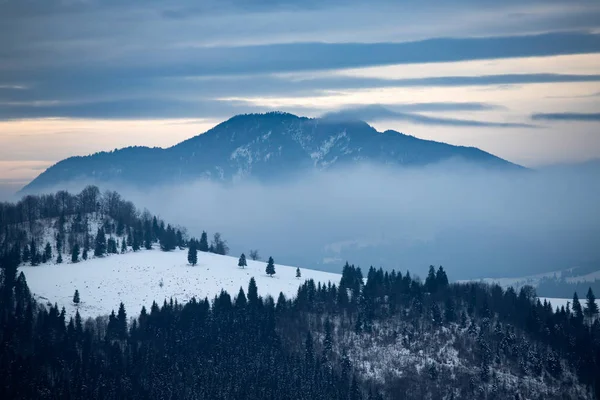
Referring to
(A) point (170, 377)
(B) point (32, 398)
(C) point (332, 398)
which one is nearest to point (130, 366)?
(A) point (170, 377)

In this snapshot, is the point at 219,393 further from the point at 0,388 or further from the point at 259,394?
the point at 0,388

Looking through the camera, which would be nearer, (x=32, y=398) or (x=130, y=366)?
(x=32, y=398)

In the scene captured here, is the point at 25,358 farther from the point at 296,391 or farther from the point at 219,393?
the point at 296,391

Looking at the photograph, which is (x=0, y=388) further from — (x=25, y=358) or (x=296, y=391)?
(x=296, y=391)

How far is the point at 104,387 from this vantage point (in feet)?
628

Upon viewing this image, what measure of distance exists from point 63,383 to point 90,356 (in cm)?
1101

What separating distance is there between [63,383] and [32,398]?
27.0 ft

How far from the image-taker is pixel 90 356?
199 m

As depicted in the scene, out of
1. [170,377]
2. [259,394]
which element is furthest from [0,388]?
[259,394]

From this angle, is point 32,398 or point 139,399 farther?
point 139,399

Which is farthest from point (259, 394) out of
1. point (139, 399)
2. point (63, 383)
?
point (63, 383)

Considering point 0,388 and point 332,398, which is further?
point 332,398

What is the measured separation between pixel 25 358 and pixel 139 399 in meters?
20.4

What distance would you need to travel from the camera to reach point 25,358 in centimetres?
19212
